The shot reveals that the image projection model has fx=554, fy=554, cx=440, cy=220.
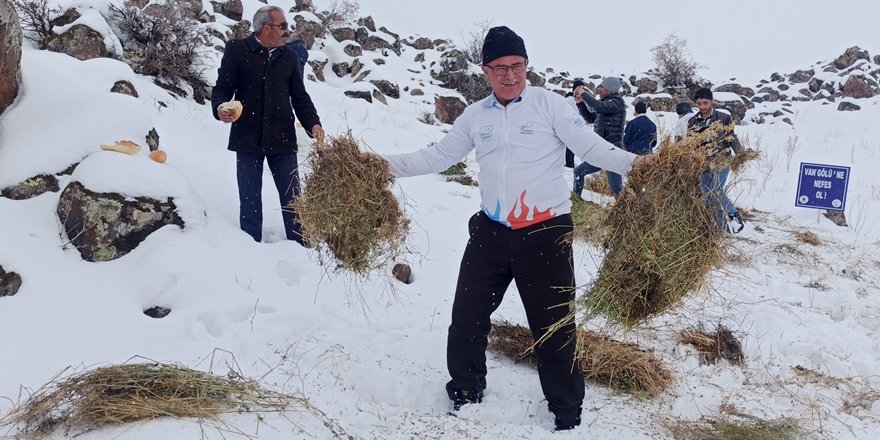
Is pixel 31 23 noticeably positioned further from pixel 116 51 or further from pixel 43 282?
pixel 43 282

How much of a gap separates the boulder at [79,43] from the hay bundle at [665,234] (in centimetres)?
794

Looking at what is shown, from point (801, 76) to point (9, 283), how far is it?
34113 millimetres

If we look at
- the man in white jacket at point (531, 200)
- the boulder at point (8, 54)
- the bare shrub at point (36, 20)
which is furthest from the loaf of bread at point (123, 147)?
the bare shrub at point (36, 20)

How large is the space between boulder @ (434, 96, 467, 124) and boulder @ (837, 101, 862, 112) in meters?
14.5

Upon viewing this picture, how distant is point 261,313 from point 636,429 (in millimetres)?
2478

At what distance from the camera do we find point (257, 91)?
4.37m

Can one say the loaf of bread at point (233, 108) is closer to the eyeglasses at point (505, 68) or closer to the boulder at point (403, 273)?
the boulder at point (403, 273)

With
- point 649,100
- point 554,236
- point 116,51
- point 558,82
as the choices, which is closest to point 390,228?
point 554,236

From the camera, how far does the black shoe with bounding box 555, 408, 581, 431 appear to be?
9.70 feet

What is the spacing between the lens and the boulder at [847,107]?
20031 millimetres

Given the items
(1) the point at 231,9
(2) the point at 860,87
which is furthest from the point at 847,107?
(1) the point at 231,9

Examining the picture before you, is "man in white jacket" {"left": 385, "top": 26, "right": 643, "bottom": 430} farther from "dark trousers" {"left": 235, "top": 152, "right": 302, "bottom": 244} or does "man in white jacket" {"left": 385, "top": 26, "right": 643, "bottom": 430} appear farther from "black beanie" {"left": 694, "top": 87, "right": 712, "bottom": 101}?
"black beanie" {"left": 694, "top": 87, "right": 712, "bottom": 101}

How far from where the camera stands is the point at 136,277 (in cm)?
379

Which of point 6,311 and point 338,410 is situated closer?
point 338,410
